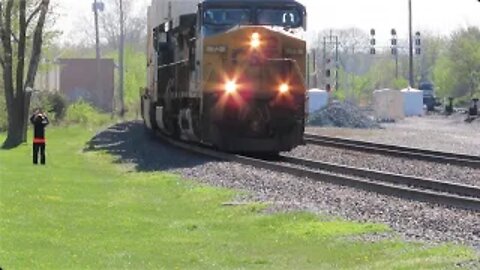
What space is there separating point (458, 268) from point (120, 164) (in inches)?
788

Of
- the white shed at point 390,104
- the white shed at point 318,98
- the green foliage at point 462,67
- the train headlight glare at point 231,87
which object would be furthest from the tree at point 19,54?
the green foliage at point 462,67

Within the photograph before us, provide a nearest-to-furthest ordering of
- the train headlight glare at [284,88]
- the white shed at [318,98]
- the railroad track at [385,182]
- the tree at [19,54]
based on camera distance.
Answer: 1. the railroad track at [385,182]
2. the train headlight glare at [284,88]
3. the tree at [19,54]
4. the white shed at [318,98]


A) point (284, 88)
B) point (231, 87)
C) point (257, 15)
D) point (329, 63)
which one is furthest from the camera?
point (329, 63)

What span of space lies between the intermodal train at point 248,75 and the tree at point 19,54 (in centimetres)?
1637

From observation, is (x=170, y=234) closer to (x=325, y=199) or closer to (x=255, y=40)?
(x=325, y=199)

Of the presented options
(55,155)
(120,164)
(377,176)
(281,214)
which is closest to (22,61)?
(55,155)

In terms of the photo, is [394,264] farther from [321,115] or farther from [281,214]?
[321,115]

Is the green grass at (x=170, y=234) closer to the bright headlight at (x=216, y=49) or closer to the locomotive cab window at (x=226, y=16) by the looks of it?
the bright headlight at (x=216, y=49)

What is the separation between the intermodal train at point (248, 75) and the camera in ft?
92.2

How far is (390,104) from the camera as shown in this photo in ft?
226

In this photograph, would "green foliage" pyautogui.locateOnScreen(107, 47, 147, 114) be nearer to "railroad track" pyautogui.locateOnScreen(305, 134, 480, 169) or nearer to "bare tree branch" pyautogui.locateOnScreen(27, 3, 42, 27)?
"bare tree branch" pyautogui.locateOnScreen(27, 3, 42, 27)

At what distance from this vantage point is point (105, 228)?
632 inches

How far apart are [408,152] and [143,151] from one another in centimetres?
736

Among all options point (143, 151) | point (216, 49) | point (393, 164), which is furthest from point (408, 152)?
point (143, 151)
